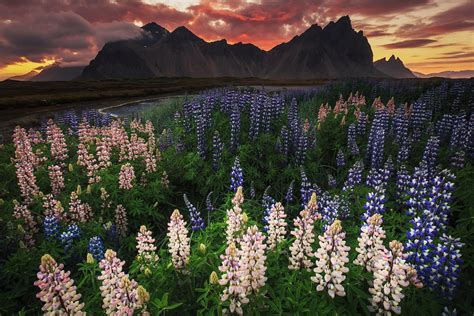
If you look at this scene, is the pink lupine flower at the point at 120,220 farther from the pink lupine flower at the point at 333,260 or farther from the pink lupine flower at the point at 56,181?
the pink lupine flower at the point at 333,260

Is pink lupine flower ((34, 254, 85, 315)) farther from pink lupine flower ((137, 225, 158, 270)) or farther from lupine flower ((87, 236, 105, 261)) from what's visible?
lupine flower ((87, 236, 105, 261))

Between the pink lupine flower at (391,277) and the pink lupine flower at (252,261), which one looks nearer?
the pink lupine flower at (391,277)

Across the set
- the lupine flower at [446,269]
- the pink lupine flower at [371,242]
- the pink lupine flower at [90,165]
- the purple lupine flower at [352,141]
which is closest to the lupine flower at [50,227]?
the pink lupine flower at [90,165]

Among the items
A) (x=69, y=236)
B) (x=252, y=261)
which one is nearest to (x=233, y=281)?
(x=252, y=261)

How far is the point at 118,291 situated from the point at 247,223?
6.88 feet

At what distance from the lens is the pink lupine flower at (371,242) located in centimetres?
292

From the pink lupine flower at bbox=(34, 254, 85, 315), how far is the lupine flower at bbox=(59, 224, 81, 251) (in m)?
2.62

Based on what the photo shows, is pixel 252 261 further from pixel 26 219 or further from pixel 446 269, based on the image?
pixel 26 219

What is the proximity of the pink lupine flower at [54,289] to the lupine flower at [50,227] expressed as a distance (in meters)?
2.96

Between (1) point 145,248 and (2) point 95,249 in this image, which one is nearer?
(1) point 145,248

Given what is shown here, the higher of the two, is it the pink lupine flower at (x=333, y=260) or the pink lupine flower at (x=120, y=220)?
the pink lupine flower at (x=333, y=260)

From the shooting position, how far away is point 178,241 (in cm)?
349

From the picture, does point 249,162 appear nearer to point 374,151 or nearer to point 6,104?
point 374,151

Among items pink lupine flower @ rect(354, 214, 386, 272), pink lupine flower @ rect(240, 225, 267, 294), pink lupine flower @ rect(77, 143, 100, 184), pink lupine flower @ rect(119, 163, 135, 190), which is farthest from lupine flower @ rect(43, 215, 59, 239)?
pink lupine flower @ rect(354, 214, 386, 272)
